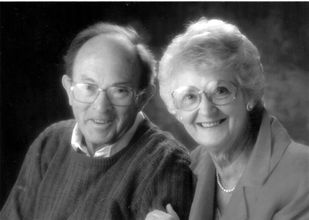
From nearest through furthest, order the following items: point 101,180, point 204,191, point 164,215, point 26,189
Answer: point 164,215
point 204,191
point 101,180
point 26,189

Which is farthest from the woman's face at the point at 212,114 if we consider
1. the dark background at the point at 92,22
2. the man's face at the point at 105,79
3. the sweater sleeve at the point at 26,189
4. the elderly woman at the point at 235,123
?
the sweater sleeve at the point at 26,189

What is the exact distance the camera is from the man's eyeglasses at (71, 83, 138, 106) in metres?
2.02

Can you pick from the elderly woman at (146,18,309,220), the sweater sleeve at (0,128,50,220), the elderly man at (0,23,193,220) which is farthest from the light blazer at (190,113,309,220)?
the sweater sleeve at (0,128,50,220)

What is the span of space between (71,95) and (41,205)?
0.51 metres

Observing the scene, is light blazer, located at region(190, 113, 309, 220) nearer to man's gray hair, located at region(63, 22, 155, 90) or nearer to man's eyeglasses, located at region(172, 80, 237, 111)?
man's eyeglasses, located at region(172, 80, 237, 111)

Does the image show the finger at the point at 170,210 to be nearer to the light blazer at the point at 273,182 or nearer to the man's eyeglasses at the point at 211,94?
the light blazer at the point at 273,182

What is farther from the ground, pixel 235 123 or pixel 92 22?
pixel 92 22

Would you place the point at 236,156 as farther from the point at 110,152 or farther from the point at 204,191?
the point at 110,152

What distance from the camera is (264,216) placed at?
1.70m

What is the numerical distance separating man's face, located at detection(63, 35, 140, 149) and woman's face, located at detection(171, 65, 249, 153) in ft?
0.86

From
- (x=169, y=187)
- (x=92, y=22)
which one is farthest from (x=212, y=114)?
(x=92, y=22)

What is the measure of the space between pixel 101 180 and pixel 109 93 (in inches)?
14.0

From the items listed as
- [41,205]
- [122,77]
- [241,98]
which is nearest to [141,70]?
[122,77]

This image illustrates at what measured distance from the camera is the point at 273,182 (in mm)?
1713
